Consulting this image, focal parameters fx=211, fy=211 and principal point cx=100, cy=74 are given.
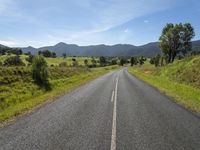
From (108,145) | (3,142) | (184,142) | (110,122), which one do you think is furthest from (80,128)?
(184,142)

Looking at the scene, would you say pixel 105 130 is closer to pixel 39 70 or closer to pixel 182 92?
pixel 182 92

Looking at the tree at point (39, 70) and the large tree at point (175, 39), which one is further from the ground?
the large tree at point (175, 39)

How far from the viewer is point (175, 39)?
6050 cm

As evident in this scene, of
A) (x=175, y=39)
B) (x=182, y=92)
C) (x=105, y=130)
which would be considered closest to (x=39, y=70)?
(x=182, y=92)

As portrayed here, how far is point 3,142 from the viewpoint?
21.5ft

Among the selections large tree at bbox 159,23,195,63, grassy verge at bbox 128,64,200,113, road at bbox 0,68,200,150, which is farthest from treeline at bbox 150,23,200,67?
road at bbox 0,68,200,150

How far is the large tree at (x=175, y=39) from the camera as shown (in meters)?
59.8

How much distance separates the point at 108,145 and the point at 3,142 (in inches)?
129

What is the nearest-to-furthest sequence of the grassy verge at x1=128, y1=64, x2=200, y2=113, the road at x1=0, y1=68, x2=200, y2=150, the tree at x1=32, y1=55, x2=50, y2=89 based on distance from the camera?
the road at x1=0, y1=68, x2=200, y2=150 < the grassy verge at x1=128, y1=64, x2=200, y2=113 < the tree at x1=32, y1=55, x2=50, y2=89

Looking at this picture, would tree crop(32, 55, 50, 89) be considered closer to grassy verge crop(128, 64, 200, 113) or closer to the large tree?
grassy verge crop(128, 64, 200, 113)

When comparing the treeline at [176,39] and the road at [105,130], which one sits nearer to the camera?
the road at [105,130]

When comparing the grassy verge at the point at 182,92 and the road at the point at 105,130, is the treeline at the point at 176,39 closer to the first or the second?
the grassy verge at the point at 182,92

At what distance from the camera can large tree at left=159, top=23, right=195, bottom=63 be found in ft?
196

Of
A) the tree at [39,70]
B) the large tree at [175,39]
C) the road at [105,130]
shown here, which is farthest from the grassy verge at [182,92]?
the large tree at [175,39]
